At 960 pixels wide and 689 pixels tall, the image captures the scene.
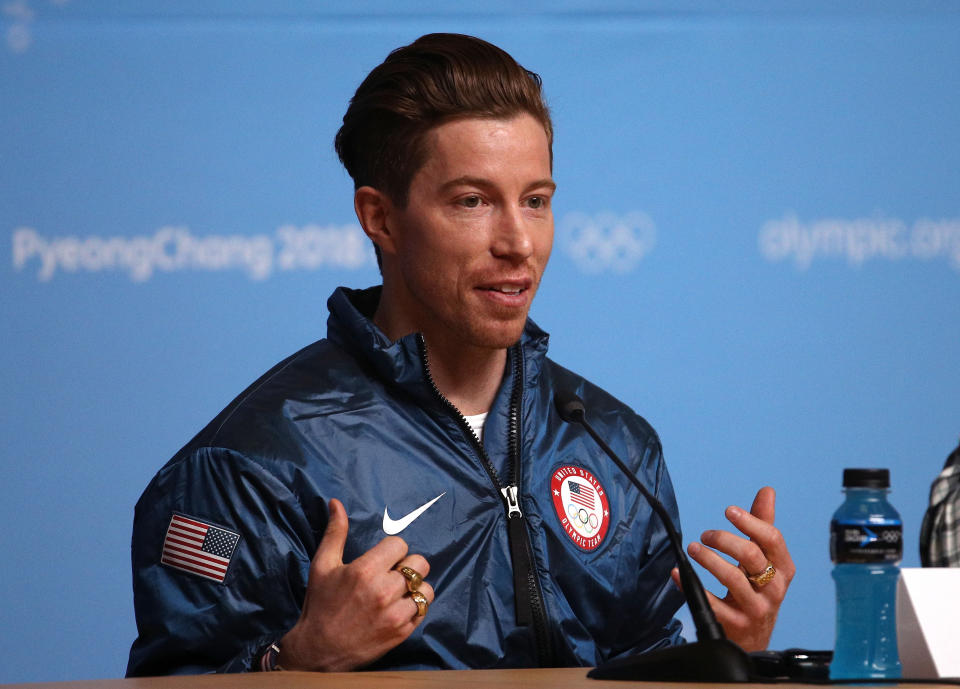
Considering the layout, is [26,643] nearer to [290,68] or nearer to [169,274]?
[169,274]

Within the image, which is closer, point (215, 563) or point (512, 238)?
point (215, 563)

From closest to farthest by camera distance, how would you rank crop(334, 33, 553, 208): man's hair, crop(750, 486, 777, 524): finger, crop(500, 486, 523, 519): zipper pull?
1. crop(750, 486, 777, 524): finger
2. crop(500, 486, 523, 519): zipper pull
3. crop(334, 33, 553, 208): man's hair

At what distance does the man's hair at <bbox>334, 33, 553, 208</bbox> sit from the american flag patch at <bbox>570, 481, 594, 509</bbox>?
477 millimetres

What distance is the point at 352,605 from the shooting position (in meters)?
1.37

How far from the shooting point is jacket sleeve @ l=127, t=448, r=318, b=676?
152 centimetres

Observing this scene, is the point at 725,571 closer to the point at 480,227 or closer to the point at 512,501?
the point at 512,501

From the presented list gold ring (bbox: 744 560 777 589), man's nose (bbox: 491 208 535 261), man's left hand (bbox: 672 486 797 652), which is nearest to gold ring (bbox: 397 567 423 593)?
man's left hand (bbox: 672 486 797 652)

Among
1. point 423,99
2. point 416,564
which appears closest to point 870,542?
point 416,564

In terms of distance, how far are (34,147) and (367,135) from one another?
→ 1.25 meters

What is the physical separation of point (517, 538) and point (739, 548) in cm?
32

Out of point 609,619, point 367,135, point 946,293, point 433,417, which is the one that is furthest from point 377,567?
point 946,293

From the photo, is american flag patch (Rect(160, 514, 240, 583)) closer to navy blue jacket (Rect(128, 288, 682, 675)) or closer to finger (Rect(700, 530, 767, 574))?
navy blue jacket (Rect(128, 288, 682, 675))

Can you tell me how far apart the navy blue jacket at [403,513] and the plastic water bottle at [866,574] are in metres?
0.59

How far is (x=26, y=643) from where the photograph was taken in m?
2.75
